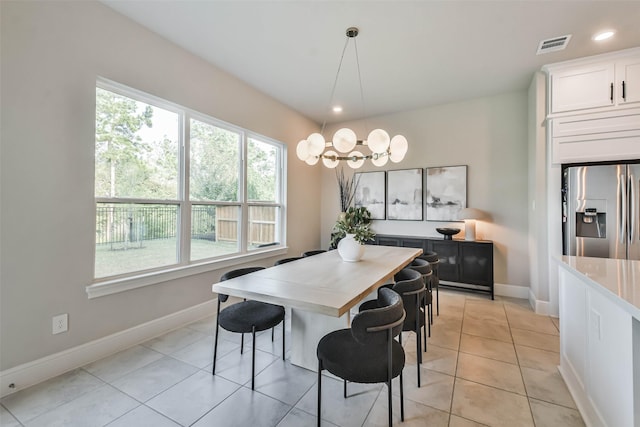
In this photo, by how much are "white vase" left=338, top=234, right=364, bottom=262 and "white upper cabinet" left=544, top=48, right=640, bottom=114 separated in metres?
2.94

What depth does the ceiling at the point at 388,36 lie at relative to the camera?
2.34 m

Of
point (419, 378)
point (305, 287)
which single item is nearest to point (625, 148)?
point (419, 378)

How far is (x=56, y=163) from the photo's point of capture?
6.84 feet

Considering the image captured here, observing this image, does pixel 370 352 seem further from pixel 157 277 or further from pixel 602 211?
pixel 602 211

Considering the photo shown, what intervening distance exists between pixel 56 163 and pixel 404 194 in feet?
14.7

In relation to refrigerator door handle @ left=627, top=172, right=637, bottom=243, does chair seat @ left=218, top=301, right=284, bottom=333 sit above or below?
below

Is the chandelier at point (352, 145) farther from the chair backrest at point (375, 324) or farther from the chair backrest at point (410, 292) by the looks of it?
the chair backrest at point (375, 324)

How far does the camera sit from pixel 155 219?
2.81 metres

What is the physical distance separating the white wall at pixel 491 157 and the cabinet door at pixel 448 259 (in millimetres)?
439

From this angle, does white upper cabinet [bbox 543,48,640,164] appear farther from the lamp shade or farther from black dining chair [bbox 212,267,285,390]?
black dining chair [bbox 212,267,285,390]

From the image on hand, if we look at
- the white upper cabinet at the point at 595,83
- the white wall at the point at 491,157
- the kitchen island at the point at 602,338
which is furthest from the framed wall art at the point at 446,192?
the kitchen island at the point at 602,338

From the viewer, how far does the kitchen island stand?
116 centimetres

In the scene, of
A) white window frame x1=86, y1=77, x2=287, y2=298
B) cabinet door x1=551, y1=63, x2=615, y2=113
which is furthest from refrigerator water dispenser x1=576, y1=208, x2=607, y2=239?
white window frame x1=86, y1=77, x2=287, y2=298

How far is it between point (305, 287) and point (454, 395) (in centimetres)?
129
